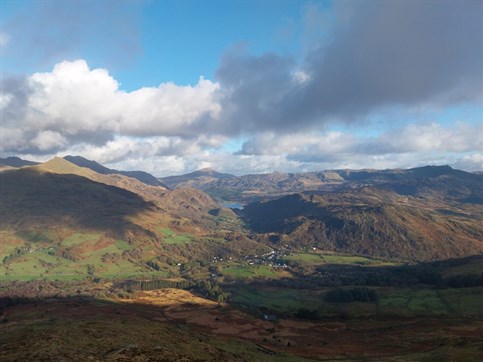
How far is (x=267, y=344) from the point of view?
478 feet

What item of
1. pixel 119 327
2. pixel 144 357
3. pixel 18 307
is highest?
pixel 144 357

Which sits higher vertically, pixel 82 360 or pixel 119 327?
pixel 82 360

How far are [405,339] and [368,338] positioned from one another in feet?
53.0

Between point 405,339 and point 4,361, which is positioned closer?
point 4,361

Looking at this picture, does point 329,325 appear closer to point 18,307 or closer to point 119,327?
point 119,327

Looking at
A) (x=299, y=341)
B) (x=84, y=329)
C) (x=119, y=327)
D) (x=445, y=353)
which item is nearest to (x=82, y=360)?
(x=84, y=329)

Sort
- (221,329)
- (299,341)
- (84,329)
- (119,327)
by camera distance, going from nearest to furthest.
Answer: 1. (84,329)
2. (119,327)
3. (299,341)
4. (221,329)

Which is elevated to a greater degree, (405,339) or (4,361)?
(4,361)

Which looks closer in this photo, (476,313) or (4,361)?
(4,361)

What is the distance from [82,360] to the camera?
2689 inches

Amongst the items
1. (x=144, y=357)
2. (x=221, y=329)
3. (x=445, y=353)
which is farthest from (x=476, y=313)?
(x=144, y=357)

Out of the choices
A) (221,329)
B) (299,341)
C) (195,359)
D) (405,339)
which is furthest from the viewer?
(221,329)

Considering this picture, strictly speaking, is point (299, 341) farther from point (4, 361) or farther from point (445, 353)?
point (4, 361)

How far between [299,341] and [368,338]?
28.2 meters
